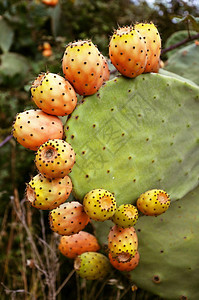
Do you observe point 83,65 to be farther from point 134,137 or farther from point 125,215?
point 125,215

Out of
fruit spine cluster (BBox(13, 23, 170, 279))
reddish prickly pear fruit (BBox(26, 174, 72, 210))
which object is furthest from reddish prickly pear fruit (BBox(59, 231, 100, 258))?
reddish prickly pear fruit (BBox(26, 174, 72, 210))

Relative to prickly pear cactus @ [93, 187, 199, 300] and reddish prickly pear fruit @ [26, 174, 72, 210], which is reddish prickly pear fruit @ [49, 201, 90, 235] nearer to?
reddish prickly pear fruit @ [26, 174, 72, 210]

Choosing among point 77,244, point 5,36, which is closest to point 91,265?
point 77,244

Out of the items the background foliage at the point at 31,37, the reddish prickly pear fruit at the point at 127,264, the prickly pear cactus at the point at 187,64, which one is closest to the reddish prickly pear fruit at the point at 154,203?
the reddish prickly pear fruit at the point at 127,264

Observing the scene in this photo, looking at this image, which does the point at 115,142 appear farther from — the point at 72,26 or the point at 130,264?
the point at 72,26

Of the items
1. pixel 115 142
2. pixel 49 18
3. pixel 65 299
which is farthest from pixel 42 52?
pixel 115 142

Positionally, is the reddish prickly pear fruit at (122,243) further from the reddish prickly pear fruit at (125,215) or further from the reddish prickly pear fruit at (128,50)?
the reddish prickly pear fruit at (128,50)
